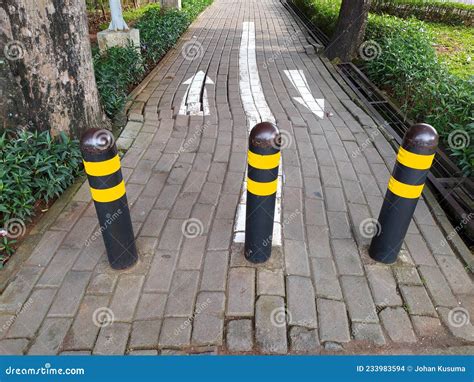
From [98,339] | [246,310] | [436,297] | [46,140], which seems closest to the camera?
[98,339]

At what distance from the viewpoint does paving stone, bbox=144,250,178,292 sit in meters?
2.93

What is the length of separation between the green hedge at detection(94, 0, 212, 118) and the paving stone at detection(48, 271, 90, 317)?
2.89 meters

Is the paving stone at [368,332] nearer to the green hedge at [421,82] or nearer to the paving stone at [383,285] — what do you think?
the paving stone at [383,285]

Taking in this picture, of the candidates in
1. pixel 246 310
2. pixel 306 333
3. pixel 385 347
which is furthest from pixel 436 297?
pixel 246 310

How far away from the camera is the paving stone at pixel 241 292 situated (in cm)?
275

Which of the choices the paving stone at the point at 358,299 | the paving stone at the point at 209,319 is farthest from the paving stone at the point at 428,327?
the paving stone at the point at 209,319

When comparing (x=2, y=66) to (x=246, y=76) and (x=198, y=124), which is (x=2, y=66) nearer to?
(x=198, y=124)

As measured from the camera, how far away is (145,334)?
2.59 metres

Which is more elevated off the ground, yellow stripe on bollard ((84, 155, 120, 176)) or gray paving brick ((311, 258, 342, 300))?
yellow stripe on bollard ((84, 155, 120, 176))

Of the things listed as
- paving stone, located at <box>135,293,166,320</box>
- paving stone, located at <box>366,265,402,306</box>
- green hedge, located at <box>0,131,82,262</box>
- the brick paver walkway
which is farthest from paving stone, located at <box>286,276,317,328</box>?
green hedge, located at <box>0,131,82,262</box>

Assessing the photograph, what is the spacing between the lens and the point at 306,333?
2.61 meters

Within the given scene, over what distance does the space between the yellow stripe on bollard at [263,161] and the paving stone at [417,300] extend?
1.44m

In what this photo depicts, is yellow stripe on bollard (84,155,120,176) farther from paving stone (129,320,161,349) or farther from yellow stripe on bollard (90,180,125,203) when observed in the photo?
paving stone (129,320,161,349)

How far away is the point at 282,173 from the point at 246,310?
2006 mm
